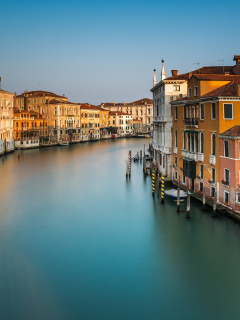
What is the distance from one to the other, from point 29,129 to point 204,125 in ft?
92.3

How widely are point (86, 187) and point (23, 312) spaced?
10.5 metres

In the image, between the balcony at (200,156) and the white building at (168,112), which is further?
the white building at (168,112)

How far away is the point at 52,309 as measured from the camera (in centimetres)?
593

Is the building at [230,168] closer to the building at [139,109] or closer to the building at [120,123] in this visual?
the building at [120,123]

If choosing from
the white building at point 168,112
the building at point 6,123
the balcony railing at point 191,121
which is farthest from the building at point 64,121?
the balcony railing at point 191,121

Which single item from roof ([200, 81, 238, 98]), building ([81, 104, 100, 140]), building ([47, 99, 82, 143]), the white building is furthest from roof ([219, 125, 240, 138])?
building ([81, 104, 100, 140])

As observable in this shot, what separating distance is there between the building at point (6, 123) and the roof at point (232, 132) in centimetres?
2139

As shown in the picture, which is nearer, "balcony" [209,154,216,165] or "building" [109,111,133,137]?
"balcony" [209,154,216,165]

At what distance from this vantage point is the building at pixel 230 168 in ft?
30.4

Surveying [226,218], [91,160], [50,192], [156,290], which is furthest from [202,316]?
[91,160]

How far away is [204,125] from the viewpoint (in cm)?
1113

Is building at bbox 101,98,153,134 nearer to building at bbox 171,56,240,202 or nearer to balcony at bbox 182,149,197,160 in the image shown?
building at bbox 171,56,240,202

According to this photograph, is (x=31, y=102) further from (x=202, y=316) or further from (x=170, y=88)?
(x=202, y=316)

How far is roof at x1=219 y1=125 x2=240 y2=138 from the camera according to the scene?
9.33 m
